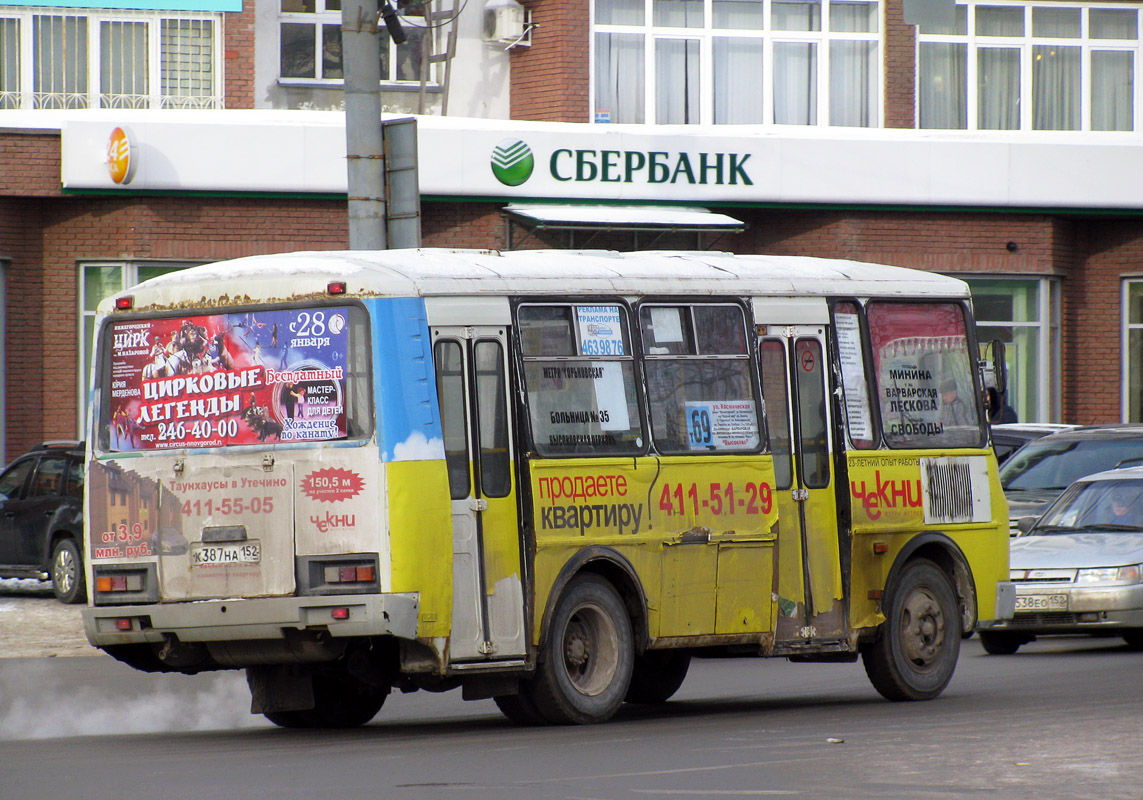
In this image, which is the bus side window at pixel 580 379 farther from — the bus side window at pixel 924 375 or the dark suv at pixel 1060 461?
the dark suv at pixel 1060 461

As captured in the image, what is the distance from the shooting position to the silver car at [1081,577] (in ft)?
52.0

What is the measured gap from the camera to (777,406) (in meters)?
12.1

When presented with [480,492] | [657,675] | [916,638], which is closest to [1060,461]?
[916,638]

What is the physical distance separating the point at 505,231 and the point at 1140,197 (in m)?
9.26

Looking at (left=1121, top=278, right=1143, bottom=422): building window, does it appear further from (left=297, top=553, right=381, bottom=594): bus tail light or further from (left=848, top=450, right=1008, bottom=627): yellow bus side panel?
(left=297, top=553, right=381, bottom=594): bus tail light

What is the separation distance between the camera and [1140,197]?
27.9 metres

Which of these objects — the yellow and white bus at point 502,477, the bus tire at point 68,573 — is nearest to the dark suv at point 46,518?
the bus tire at point 68,573

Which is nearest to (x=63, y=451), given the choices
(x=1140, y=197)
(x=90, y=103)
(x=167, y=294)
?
(x=90, y=103)

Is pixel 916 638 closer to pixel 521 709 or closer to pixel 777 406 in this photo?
pixel 777 406

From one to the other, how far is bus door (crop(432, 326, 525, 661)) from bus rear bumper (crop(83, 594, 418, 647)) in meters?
0.46

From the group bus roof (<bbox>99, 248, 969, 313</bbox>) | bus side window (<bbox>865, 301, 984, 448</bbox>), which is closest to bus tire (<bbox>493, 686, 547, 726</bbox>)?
bus roof (<bbox>99, 248, 969, 313</bbox>)

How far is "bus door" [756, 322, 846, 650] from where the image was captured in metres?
12.0

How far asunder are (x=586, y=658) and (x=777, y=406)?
209cm

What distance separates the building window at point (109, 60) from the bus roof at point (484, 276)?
1501 centimetres
